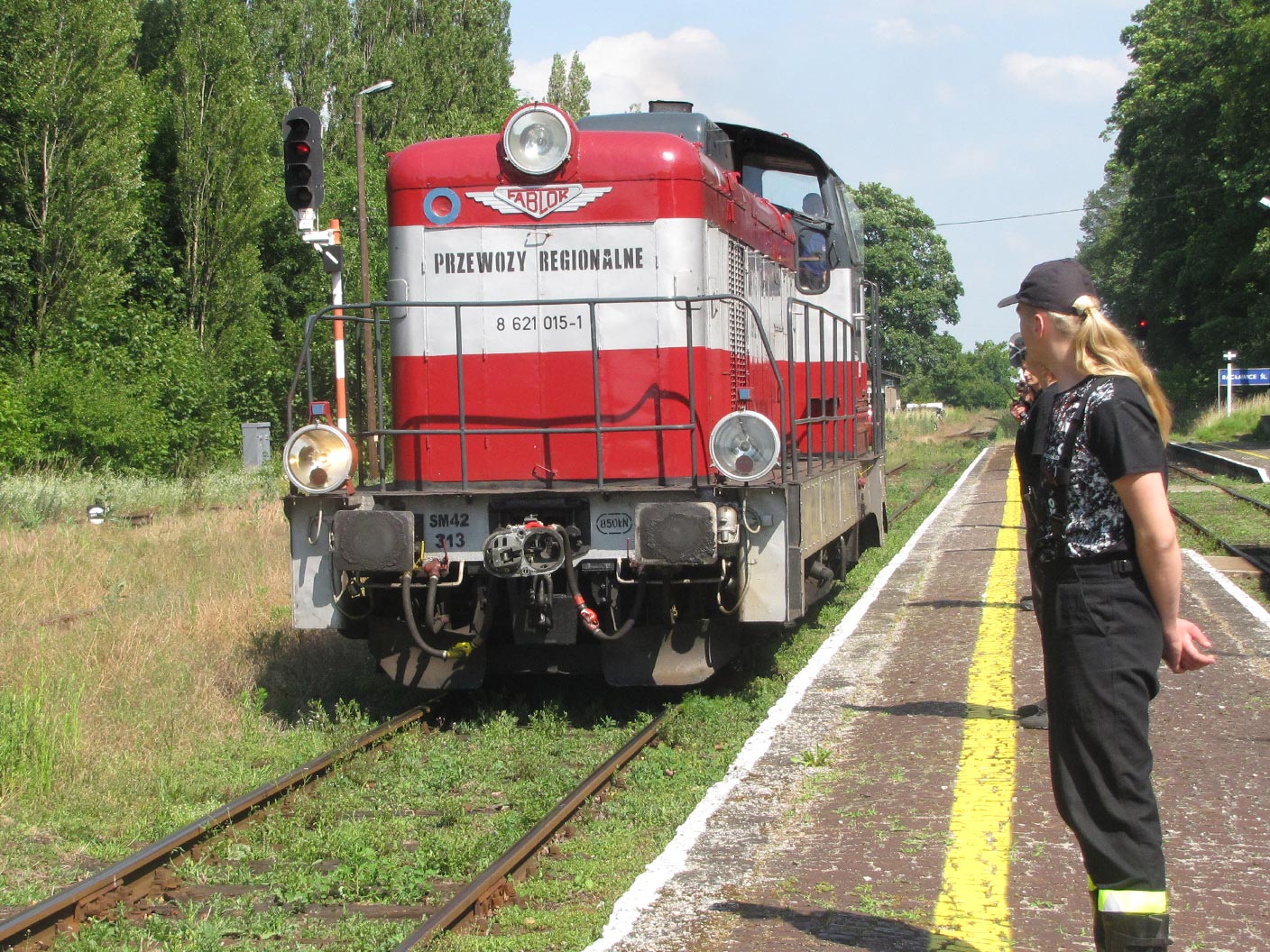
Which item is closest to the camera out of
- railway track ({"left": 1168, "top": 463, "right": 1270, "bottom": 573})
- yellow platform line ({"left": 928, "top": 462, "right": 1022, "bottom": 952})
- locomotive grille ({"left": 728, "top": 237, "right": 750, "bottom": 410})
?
yellow platform line ({"left": 928, "top": 462, "right": 1022, "bottom": 952})

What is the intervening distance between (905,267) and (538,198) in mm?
70488

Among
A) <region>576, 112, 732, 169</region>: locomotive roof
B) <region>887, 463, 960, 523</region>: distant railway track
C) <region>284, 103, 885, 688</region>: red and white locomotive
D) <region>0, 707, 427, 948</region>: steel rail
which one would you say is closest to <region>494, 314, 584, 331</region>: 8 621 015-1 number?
<region>284, 103, 885, 688</region>: red and white locomotive

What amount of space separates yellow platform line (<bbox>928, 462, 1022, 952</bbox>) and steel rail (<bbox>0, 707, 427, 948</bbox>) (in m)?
2.66

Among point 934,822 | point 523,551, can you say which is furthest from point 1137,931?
point 523,551

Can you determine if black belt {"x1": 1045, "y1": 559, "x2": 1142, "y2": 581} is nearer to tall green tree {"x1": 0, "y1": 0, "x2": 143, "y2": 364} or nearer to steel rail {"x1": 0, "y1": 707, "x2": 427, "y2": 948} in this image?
steel rail {"x1": 0, "y1": 707, "x2": 427, "y2": 948}

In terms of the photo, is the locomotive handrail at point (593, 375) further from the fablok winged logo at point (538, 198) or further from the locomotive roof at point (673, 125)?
the locomotive roof at point (673, 125)

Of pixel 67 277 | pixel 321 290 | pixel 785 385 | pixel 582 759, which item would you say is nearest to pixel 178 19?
pixel 321 290

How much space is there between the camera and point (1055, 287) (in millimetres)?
3250

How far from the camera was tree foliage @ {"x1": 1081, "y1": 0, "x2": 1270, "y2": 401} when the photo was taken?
40219 millimetres

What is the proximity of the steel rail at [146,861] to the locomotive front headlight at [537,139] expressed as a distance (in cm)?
306

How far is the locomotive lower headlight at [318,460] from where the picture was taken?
652cm

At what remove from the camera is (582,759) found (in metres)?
6.34

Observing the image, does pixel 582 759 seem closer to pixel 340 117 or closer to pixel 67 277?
pixel 67 277

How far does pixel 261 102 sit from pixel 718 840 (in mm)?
30288
